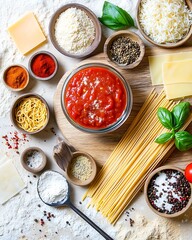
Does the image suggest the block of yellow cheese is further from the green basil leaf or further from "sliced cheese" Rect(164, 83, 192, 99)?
the green basil leaf

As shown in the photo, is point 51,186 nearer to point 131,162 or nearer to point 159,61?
point 131,162

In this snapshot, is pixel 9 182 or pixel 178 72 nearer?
pixel 178 72

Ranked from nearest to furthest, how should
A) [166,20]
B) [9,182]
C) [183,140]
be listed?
[183,140] → [166,20] → [9,182]

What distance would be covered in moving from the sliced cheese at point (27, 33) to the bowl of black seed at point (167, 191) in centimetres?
147

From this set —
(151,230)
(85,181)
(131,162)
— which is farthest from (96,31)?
(151,230)

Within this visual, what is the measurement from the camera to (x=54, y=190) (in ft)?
12.7

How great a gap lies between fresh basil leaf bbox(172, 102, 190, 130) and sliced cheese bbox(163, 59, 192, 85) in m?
0.22

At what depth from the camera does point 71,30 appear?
376 cm

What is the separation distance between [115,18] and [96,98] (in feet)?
2.29

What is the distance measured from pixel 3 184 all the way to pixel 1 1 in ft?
5.14

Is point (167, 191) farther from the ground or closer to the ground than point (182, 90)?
closer to the ground

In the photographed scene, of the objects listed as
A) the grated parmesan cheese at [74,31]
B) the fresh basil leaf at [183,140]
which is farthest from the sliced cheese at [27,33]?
the fresh basil leaf at [183,140]

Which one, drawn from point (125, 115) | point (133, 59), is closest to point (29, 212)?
point (125, 115)

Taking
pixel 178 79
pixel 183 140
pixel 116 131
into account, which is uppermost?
pixel 178 79
